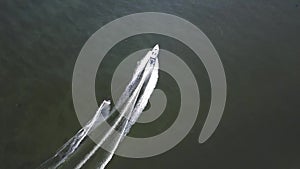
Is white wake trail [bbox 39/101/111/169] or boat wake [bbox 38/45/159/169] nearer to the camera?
white wake trail [bbox 39/101/111/169]

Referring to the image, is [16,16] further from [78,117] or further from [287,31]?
[287,31]

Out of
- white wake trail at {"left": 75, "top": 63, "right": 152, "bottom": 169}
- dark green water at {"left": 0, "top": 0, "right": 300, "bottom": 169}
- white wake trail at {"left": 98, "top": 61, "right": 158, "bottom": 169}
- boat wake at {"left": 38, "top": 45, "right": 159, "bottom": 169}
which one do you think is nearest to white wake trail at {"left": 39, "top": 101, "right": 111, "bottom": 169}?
boat wake at {"left": 38, "top": 45, "right": 159, "bottom": 169}

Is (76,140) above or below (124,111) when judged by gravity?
below

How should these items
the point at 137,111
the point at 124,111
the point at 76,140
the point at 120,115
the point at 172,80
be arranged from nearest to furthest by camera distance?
the point at 76,140 → the point at 120,115 → the point at 124,111 → the point at 137,111 → the point at 172,80

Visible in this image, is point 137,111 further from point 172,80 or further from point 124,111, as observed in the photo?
point 172,80

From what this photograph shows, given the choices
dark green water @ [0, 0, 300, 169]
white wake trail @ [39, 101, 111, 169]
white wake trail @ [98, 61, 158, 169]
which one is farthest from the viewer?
dark green water @ [0, 0, 300, 169]

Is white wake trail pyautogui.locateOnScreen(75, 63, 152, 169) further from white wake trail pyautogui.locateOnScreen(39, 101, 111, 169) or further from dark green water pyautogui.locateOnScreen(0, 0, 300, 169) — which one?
dark green water pyautogui.locateOnScreen(0, 0, 300, 169)

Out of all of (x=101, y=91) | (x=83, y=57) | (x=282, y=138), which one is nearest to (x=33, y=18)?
(x=83, y=57)

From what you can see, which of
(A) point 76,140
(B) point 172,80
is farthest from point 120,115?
(B) point 172,80
